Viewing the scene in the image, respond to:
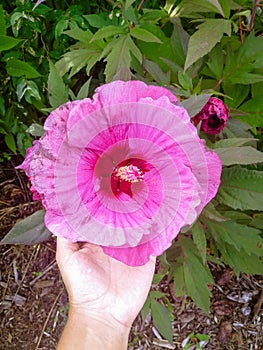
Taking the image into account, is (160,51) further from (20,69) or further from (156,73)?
(20,69)

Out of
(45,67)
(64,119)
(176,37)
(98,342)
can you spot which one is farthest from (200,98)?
(45,67)

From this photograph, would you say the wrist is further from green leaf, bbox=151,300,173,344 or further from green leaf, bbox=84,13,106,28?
green leaf, bbox=84,13,106,28

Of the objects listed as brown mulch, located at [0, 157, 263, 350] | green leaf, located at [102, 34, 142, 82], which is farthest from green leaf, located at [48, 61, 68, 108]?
brown mulch, located at [0, 157, 263, 350]

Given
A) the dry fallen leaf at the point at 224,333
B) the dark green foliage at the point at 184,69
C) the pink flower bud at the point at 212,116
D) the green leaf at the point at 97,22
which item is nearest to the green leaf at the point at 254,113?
the dark green foliage at the point at 184,69

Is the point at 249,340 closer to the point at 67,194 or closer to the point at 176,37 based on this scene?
the point at 176,37

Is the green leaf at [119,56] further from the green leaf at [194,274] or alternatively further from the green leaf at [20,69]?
the green leaf at [194,274]
